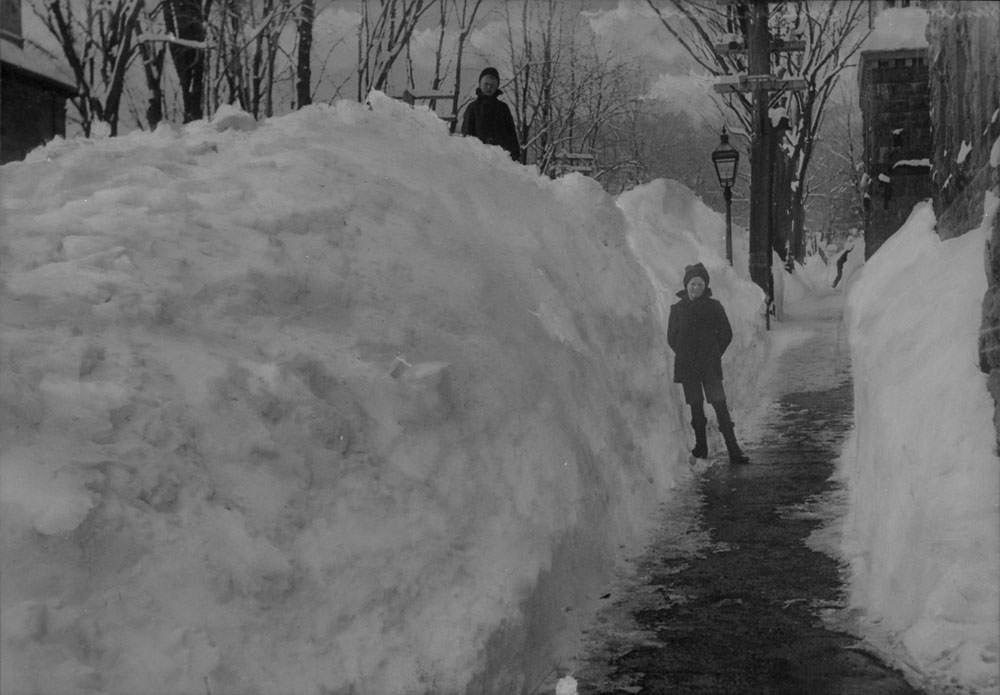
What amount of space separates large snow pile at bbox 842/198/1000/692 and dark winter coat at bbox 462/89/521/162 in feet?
16.1

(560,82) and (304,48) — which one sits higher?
(560,82)

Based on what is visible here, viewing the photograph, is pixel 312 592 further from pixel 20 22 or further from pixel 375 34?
pixel 20 22

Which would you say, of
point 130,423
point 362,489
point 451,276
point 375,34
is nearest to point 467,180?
point 451,276

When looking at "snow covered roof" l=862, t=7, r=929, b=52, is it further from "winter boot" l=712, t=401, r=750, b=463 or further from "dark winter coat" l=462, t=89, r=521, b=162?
"winter boot" l=712, t=401, r=750, b=463

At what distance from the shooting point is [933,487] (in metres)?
4.41

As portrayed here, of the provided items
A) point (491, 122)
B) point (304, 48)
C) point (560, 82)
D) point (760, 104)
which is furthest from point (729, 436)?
point (560, 82)

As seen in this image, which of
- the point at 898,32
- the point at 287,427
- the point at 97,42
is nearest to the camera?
the point at 287,427

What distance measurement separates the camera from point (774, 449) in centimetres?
916

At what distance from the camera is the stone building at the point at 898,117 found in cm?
1102

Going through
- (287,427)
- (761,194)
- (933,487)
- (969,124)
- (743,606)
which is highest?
(761,194)

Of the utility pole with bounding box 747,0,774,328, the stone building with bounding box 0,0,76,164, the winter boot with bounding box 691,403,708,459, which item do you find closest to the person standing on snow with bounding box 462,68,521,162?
the winter boot with bounding box 691,403,708,459

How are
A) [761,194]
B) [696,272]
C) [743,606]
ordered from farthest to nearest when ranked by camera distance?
[761,194] → [696,272] → [743,606]

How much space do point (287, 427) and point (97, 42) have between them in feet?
44.2

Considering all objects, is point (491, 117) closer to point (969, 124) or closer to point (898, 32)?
point (898, 32)
